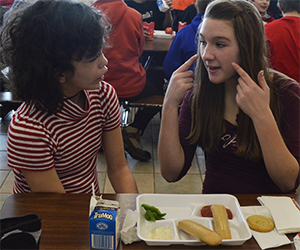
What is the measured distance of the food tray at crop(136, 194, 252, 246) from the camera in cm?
89

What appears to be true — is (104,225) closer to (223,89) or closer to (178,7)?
(223,89)

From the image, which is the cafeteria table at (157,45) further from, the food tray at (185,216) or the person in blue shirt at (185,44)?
the food tray at (185,216)

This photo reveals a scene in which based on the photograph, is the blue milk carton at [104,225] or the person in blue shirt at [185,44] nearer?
the blue milk carton at [104,225]

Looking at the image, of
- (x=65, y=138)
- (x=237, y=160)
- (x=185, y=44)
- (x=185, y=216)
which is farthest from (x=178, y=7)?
(x=185, y=216)

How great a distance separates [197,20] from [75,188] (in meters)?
1.76

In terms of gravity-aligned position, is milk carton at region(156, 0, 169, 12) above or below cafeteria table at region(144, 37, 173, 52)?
above

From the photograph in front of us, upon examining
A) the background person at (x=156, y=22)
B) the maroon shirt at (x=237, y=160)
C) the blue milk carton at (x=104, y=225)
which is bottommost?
the background person at (x=156, y=22)

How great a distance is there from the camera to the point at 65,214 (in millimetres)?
999

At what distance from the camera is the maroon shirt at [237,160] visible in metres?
1.26

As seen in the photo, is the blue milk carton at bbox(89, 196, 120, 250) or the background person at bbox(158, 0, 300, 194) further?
the background person at bbox(158, 0, 300, 194)

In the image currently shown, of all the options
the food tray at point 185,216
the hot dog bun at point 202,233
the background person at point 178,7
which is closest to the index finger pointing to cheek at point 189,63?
the food tray at point 185,216

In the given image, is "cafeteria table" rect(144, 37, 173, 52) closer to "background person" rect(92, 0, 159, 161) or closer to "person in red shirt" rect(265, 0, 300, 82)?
"background person" rect(92, 0, 159, 161)

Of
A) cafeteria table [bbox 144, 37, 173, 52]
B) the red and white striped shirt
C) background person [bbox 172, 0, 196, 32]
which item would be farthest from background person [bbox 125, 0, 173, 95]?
the red and white striped shirt

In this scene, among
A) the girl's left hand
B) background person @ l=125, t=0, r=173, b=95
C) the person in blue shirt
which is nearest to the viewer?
the girl's left hand
